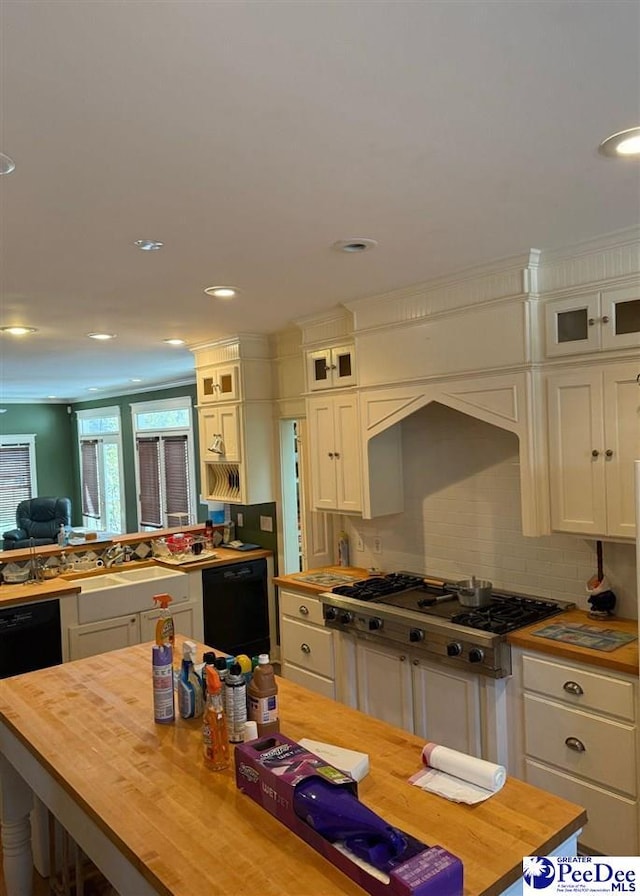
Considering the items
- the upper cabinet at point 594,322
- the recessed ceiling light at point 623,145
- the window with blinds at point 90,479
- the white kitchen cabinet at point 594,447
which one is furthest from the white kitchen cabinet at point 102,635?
the window with blinds at point 90,479

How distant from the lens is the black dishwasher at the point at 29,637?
12.5 feet

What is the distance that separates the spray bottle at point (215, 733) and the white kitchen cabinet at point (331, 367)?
2.32 m

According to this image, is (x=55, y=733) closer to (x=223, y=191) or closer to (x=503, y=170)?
(x=223, y=191)

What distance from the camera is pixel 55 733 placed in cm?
203

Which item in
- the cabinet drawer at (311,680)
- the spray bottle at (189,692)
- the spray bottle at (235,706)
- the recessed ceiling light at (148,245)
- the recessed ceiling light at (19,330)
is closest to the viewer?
the spray bottle at (235,706)

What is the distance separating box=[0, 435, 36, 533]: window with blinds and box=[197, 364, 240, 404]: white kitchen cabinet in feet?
19.5

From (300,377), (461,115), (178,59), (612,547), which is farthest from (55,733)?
(300,377)

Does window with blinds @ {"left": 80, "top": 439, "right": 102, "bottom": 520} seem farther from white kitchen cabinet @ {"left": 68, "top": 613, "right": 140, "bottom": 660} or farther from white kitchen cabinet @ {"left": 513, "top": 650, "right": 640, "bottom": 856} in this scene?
white kitchen cabinet @ {"left": 513, "top": 650, "right": 640, "bottom": 856}

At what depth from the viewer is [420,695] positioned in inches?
126

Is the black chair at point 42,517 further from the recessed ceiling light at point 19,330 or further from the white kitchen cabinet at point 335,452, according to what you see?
the white kitchen cabinet at point 335,452

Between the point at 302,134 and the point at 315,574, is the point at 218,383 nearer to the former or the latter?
the point at 315,574

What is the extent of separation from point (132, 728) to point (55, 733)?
244 millimetres

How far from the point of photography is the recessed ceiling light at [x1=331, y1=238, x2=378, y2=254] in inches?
99.5

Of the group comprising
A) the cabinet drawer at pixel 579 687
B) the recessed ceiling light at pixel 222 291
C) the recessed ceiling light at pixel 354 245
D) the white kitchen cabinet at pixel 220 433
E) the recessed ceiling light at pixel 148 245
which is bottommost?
the cabinet drawer at pixel 579 687
